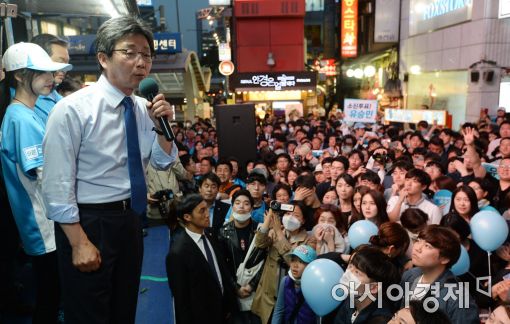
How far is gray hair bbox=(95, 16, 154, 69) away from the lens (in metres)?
1.79

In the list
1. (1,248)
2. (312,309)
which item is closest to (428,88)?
(312,309)

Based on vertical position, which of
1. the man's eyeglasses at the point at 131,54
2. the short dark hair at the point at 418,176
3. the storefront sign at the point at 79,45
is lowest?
the short dark hair at the point at 418,176

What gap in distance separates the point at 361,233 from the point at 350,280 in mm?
953

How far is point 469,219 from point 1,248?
443cm

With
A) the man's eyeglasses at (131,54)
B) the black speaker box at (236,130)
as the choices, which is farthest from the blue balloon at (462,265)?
the black speaker box at (236,130)

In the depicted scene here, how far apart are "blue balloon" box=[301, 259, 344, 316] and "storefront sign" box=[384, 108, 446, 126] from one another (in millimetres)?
9784

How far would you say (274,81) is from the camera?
1725 centimetres

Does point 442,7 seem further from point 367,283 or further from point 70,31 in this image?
point 367,283

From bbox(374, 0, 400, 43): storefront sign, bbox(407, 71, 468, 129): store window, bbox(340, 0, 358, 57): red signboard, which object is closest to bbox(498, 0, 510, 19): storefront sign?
bbox(407, 71, 468, 129): store window

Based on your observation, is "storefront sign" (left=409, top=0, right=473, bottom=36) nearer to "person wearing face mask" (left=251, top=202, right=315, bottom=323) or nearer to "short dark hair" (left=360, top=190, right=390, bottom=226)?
"short dark hair" (left=360, top=190, right=390, bottom=226)

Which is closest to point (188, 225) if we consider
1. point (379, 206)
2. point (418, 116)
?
point (379, 206)

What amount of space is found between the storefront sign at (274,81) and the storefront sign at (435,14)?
526cm

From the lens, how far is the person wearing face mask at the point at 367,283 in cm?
274

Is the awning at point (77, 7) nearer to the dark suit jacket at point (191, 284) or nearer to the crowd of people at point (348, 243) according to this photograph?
the crowd of people at point (348, 243)
